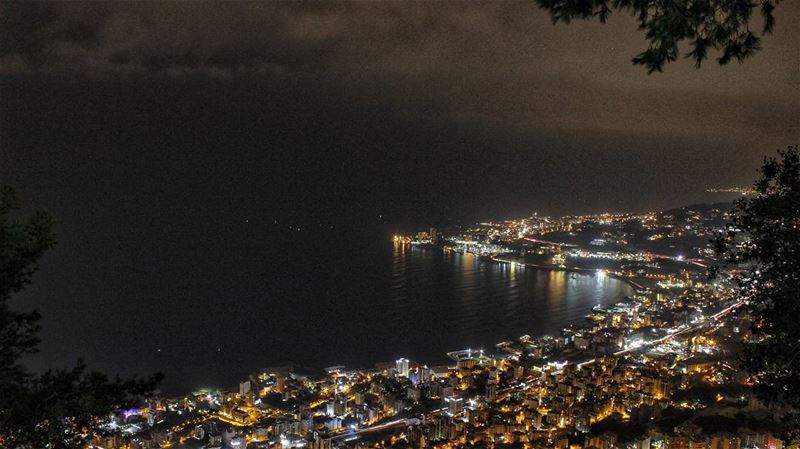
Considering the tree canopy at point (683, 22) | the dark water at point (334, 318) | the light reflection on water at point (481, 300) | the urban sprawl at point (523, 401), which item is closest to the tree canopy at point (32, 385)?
the urban sprawl at point (523, 401)

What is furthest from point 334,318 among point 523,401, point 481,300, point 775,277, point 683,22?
point 683,22

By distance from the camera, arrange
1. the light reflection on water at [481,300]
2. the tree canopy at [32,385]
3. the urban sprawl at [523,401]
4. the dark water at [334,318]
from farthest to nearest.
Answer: the light reflection on water at [481,300], the dark water at [334,318], the urban sprawl at [523,401], the tree canopy at [32,385]

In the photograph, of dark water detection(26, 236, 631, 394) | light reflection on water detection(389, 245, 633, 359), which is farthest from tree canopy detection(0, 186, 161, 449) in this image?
light reflection on water detection(389, 245, 633, 359)

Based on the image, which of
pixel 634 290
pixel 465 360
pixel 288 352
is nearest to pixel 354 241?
pixel 634 290

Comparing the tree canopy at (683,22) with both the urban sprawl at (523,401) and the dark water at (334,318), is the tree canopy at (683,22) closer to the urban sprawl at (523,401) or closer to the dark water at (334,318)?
the urban sprawl at (523,401)

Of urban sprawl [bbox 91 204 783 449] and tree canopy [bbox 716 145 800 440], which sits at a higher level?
tree canopy [bbox 716 145 800 440]

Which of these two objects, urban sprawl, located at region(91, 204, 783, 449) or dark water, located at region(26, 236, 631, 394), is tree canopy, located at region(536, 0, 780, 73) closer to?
urban sprawl, located at region(91, 204, 783, 449)
